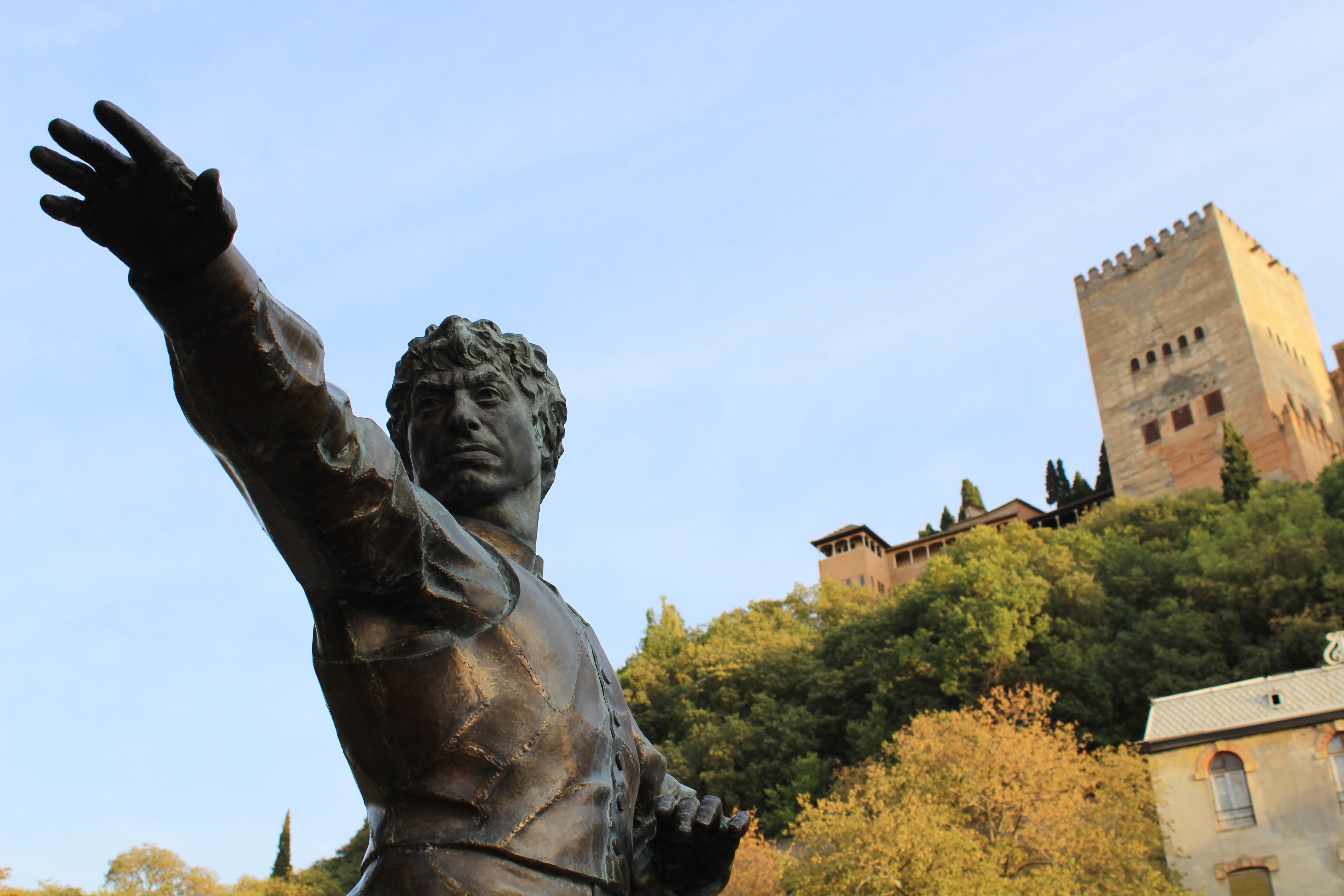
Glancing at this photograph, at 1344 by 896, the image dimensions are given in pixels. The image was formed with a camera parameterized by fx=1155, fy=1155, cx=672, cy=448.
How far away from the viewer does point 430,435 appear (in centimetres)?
336

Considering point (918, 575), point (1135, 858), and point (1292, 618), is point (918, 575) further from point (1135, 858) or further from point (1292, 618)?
point (1135, 858)

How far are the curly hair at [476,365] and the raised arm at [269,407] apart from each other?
77cm

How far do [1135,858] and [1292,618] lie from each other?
67.4 ft

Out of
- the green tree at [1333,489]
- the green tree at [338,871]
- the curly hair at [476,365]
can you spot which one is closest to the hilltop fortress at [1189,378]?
the green tree at [1333,489]

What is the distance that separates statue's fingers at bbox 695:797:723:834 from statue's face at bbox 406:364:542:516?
1.05 meters

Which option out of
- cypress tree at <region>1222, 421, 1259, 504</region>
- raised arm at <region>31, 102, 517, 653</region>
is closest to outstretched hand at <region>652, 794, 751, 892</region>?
raised arm at <region>31, 102, 517, 653</region>

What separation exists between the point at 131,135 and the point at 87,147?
3.0 inches

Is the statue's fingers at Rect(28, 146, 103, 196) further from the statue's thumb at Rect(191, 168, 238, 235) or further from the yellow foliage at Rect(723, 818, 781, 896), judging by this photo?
the yellow foliage at Rect(723, 818, 781, 896)

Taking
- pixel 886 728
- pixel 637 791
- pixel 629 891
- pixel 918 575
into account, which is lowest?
pixel 629 891

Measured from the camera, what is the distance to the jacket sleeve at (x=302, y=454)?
2.11m

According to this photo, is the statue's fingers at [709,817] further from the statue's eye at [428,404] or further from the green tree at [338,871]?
the green tree at [338,871]

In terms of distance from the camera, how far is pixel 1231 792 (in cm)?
2797

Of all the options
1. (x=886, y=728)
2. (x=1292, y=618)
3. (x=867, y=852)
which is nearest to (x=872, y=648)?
(x=886, y=728)

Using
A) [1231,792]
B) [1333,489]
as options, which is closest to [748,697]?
[1231,792]
